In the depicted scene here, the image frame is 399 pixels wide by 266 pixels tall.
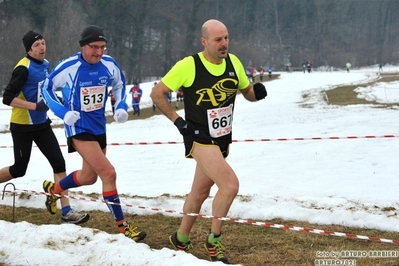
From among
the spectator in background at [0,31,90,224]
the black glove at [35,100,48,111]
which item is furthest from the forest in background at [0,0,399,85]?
the black glove at [35,100,48,111]

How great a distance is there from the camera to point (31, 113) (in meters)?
6.29

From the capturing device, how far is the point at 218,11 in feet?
307

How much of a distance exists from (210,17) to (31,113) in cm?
8586

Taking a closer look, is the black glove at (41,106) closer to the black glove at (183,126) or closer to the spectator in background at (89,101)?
the spectator in background at (89,101)

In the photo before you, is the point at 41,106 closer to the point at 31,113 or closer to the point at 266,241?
the point at 31,113

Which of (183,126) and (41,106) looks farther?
(41,106)

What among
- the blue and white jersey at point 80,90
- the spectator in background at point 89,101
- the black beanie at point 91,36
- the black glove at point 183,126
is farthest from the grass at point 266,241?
the black beanie at point 91,36

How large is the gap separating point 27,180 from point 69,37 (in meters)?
44.2

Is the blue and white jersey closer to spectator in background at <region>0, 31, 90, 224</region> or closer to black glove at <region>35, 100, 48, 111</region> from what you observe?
black glove at <region>35, 100, 48, 111</region>

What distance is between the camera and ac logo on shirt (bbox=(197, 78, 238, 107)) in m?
4.76

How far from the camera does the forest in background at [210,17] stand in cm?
5784

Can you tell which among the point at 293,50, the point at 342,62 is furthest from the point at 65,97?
the point at 293,50

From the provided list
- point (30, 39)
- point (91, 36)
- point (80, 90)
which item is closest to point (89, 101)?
point (80, 90)

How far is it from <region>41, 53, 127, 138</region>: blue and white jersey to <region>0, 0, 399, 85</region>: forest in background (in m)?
43.3
